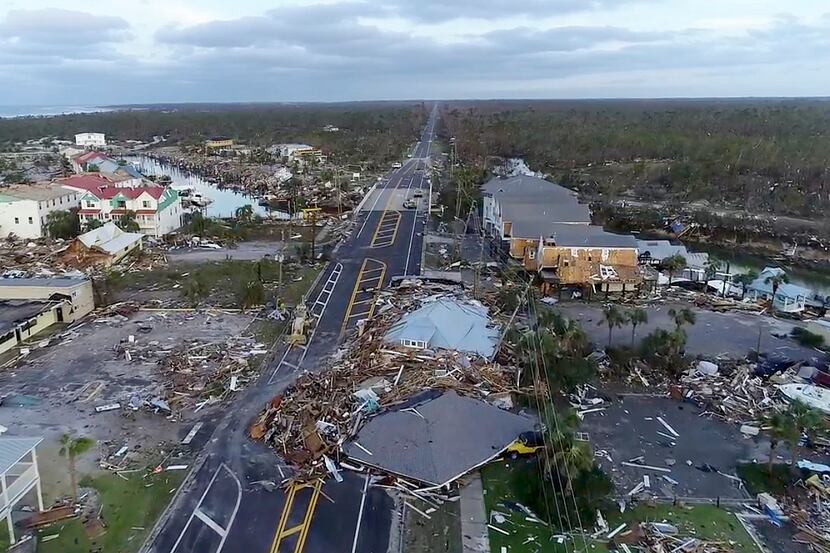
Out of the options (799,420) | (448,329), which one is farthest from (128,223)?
(799,420)

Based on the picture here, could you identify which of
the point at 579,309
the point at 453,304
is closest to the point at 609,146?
the point at 579,309

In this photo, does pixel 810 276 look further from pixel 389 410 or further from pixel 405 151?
pixel 405 151

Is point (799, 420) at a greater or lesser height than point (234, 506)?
greater

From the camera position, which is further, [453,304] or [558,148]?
[558,148]

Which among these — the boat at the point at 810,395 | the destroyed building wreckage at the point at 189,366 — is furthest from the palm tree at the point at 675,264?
the destroyed building wreckage at the point at 189,366

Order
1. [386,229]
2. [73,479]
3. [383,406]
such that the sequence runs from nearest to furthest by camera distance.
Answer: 1. [73,479]
2. [383,406]
3. [386,229]

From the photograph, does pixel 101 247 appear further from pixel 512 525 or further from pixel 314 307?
pixel 512 525
